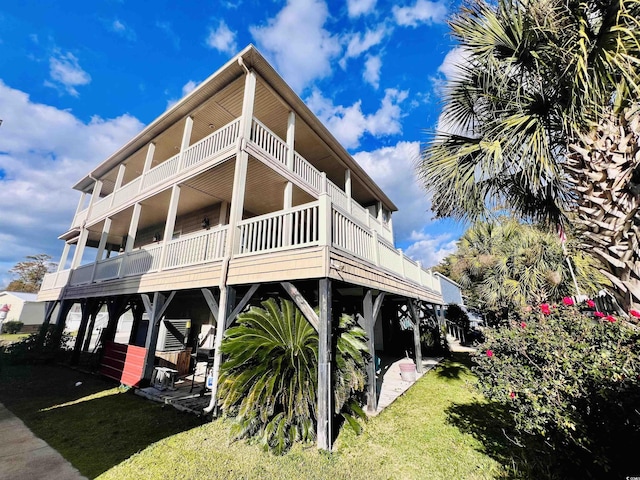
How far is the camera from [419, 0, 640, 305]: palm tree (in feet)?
11.1

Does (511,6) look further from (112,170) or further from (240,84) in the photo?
(112,170)

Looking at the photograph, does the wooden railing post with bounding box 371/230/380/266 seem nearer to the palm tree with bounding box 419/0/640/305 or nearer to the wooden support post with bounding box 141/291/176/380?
the palm tree with bounding box 419/0/640/305

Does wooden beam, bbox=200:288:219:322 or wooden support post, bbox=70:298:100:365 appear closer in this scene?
wooden beam, bbox=200:288:219:322

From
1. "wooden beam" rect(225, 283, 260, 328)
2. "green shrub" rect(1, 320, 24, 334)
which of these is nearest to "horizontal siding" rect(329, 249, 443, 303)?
"wooden beam" rect(225, 283, 260, 328)

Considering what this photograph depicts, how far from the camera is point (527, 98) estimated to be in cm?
425

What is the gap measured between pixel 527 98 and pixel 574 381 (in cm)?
428

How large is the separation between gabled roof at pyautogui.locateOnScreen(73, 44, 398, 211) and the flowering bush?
312 inches

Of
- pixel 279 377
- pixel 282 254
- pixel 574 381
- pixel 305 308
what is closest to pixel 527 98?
pixel 574 381

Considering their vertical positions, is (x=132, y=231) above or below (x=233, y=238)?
above

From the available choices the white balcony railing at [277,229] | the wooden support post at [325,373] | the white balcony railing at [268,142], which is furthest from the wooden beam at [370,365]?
the white balcony railing at [268,142]

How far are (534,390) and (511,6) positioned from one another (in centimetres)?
535

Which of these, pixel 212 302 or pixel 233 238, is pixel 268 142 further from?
pixel 212 302

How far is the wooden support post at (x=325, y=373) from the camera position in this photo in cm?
369

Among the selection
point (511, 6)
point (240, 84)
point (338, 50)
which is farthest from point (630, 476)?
point (338, 50)
